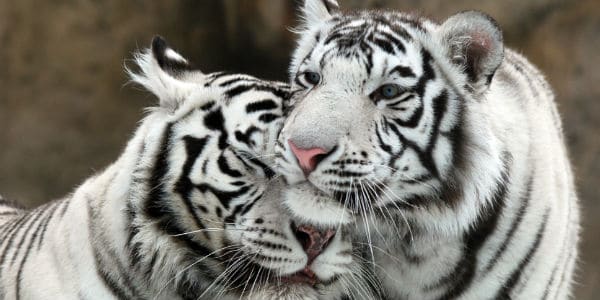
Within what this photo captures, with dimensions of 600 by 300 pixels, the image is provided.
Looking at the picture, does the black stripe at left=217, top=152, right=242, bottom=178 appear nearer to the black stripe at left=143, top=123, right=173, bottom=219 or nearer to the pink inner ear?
the black stripe at left=143, top=123, right=173, bottom=219

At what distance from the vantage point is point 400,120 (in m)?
2.47

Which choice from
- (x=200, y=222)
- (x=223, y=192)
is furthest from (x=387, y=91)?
(x=200, y=222)

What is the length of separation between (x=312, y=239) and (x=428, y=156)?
370 millimetres

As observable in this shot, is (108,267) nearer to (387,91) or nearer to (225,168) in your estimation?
(225,168)

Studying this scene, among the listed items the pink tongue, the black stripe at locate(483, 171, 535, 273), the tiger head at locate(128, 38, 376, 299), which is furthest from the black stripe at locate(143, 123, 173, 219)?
the black stripe at locate(483, 171, 535, 273)

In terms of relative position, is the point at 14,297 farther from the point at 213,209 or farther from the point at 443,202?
the point at 443,202

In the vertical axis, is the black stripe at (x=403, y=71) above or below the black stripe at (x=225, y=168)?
above

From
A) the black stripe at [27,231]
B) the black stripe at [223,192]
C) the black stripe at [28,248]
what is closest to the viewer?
the black stripe at [223,192]

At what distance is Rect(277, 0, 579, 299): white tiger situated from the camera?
7.84 feet

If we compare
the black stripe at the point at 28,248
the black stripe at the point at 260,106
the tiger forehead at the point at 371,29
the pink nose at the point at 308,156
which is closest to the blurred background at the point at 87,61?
the black stripe at the point at 28,248

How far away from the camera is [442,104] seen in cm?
255

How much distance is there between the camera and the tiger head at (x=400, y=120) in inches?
93.4

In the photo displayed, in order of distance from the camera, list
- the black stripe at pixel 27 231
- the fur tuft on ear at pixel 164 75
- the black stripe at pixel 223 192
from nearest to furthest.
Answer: the black stripe at pixel 223 192
the fur tuft on ear at pixel 164 75
the black stripe at pixel 27 231

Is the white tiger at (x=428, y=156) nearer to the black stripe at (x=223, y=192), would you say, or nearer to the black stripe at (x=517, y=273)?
the black stripe at (x=517, y=273)
